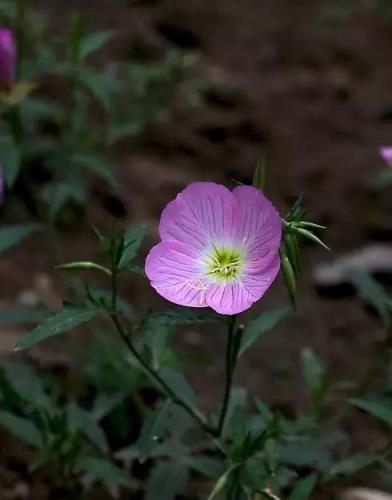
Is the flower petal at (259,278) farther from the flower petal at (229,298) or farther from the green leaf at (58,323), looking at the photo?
the green leaf at (58,323)

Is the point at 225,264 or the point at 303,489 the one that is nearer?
the point at 225,264

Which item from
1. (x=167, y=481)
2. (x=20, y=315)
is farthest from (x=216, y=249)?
(x=20, y=315)

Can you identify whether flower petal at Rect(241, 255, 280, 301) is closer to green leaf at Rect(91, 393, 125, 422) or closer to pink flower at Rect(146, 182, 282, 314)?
pink flower at Rect(146, 182, 282, 314)

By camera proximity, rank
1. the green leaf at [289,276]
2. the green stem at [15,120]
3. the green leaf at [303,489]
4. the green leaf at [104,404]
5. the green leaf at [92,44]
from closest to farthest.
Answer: the green leaf at [289,276], the green leaf at [303,489], the green leaf at [104,404], the green stem at [15,120], the green leaf at [92,44]

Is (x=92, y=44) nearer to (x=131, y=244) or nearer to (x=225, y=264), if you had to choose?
(x=131, y=244)

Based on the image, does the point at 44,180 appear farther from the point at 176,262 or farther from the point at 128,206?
the point at 176,262

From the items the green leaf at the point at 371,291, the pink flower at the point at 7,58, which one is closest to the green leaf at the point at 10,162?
the pink flower at the point at 7,58

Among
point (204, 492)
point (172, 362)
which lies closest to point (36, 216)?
point (172, 362)

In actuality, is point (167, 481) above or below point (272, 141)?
above
